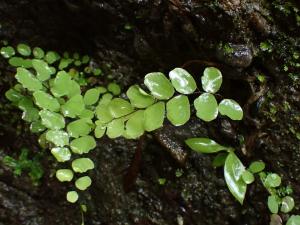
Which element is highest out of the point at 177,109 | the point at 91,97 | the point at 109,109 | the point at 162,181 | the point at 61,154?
the point at 177,109

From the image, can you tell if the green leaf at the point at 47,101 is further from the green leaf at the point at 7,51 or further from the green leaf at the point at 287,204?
the green leaf at the point at 287,204

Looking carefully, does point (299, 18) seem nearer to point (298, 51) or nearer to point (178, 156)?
point (298, 51)

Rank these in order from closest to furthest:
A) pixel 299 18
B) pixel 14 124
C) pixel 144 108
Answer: pixel 144 108, pixel 299 18, pixel 14 124

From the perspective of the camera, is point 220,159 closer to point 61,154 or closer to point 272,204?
point 272,204

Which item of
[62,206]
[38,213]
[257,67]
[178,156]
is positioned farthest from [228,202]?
[38,213]

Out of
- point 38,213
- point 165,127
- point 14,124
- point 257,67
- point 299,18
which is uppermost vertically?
point 299,18

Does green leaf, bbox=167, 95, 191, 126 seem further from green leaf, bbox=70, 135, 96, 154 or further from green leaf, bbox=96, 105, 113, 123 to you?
green leaf, bbox=70, 135, 96, 154

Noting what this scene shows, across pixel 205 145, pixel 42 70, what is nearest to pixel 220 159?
pixel 205 145
